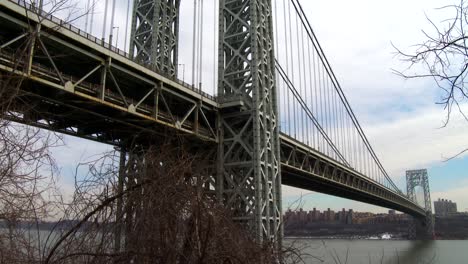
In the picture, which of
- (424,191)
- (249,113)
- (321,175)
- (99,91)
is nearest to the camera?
(99,91)

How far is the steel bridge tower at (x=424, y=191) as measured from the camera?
99.2 meters

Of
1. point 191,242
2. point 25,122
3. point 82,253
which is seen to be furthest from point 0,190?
point 191,242

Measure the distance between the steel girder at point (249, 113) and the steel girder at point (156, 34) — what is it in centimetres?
321

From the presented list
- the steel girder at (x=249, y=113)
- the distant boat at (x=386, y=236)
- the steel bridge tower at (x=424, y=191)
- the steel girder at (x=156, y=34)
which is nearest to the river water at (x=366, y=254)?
the steel girder at (x=249, y=113)

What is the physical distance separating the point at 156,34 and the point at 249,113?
709cm

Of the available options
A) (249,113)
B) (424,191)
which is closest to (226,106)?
(249,113)

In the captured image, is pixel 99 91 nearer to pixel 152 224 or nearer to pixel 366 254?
pixel 152 224

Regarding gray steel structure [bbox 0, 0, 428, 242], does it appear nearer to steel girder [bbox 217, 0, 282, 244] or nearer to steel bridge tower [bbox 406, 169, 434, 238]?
steel girder [bbox 217, 0, 282, 244]

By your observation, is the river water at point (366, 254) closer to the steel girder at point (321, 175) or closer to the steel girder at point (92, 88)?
the steel girder at point (321, 175)

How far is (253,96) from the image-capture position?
74.3 ft

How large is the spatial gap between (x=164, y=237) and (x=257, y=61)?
66.7 ft

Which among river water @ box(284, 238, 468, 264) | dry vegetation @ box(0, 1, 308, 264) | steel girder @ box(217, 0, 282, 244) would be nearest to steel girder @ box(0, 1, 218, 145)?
steel girder @ box(217, 0, 282, 244)

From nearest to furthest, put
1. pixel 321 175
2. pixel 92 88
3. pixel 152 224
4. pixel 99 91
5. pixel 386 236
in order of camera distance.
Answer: pixel 152 224
pixel 99 91
pixel 92 88
pixel 321 175
pixel 386 236

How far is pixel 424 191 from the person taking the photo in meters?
118
